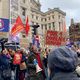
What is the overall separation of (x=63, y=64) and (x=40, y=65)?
6828mm

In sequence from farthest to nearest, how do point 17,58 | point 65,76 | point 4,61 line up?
point 17,58, point 4,61, point 65,76

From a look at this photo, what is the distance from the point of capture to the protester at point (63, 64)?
7.91 ft

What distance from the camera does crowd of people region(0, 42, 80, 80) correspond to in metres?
2.43

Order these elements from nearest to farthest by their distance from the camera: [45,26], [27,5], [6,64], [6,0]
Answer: [6,64] → [6,0] → [27,5] → [45,26]

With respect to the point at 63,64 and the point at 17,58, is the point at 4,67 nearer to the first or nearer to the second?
the point at 17,58

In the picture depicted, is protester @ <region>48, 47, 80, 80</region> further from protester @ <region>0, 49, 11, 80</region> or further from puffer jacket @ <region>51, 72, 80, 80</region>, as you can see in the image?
protester @ <region>0, 49, 11, 80</region>

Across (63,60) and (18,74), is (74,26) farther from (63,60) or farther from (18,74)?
(63,60)

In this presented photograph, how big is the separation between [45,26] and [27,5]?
5930 centimetres

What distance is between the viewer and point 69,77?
2.39 m

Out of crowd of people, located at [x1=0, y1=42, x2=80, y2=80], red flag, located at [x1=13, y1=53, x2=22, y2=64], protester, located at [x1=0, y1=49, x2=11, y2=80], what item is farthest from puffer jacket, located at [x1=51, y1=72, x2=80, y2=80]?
red flag, located at [x1=13, y1=53, x2=22, y2=64]

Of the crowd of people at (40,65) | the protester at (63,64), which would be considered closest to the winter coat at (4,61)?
the crowd of people at (40,65)

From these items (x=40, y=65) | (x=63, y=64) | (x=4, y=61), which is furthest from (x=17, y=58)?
(x=63, y=64)

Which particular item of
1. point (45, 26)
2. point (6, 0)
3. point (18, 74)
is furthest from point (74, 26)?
point (45, 26)

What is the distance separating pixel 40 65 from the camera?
9.23m
